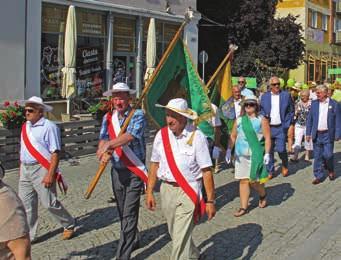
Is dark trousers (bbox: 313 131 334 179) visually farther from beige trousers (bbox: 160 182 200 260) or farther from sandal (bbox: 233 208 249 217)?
beige trousers (bbox: 160 182 200 260)

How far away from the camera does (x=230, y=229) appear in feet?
24.4

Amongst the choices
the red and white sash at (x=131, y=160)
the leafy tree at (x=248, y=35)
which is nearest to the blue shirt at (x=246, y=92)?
the red and white sash at (x=131, y=160)

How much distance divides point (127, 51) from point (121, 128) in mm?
17514

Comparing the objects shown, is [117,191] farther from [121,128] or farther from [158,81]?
[158,81]

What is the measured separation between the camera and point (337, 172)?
12.2 meters

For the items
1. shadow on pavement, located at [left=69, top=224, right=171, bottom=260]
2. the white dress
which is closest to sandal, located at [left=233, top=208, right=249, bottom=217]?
the white dress

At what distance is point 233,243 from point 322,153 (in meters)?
4.76

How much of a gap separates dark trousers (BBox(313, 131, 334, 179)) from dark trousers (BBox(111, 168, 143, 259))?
551cm

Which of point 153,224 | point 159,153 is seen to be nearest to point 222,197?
point 153,224

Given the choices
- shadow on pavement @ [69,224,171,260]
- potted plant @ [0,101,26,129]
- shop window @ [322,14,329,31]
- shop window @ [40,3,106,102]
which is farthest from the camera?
shop window @ [322,14,329,31]

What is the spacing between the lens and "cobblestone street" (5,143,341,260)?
253 inches

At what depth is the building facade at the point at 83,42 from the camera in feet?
58.7

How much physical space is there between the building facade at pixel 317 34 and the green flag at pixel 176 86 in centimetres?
3528

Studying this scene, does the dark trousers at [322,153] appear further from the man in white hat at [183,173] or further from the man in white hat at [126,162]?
the man in white hat at [183,173]
